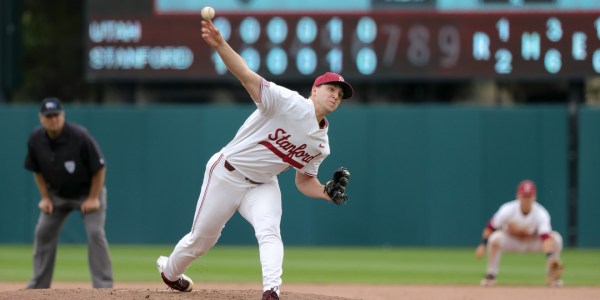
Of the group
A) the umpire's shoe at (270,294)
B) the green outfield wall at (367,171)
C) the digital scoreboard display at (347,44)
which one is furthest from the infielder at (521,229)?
the umpire's shoe at (270,294)

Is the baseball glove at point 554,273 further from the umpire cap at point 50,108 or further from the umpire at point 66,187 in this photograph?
the umpire cap at point 50,108

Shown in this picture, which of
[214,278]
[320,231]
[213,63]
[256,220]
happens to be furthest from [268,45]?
[256,220]

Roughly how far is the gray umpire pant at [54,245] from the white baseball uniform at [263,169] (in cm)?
200

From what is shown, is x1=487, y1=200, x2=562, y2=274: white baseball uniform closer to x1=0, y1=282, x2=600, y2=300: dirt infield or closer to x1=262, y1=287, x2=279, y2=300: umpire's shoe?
x1=0, y1=282, x2=600, y2=300: dirt infield

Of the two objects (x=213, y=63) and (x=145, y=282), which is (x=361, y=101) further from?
(x=145, y=282)

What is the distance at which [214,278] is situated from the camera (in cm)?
1091

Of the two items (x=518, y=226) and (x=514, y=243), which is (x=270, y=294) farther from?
(x=514, y=243)

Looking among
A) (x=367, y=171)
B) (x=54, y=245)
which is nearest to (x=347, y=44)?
(x=367, y=171)

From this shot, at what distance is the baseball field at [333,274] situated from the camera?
9.17 meters

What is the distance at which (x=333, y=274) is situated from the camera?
1138cm

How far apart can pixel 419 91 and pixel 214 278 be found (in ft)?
22.2

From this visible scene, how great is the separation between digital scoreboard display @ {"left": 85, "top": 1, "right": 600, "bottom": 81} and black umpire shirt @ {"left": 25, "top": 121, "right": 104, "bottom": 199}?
4.83 metres

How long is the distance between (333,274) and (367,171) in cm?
338

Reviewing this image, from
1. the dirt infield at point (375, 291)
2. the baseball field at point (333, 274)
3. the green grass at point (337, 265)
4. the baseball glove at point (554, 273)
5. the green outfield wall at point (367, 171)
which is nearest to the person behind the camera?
the dirt infield at point (375, 291)
